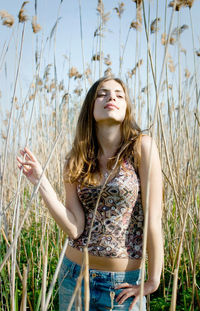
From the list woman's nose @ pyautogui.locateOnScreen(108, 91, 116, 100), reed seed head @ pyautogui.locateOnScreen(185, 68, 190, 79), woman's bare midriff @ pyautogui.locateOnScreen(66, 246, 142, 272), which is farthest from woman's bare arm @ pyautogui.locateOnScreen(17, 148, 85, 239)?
reed seed head @ pyautogui.locateOnScreen(185, 68, 190, 79)

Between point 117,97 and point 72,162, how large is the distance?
0.29 metres

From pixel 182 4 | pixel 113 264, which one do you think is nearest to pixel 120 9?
pixel 182 4

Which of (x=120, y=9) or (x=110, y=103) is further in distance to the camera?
(x=120, y=9)

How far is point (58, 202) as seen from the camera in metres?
1.00

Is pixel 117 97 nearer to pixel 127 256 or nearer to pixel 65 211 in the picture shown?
pixel 65 211

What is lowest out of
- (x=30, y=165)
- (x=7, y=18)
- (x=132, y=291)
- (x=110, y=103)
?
(x=132, y=291)

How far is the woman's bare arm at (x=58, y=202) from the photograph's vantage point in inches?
35.0

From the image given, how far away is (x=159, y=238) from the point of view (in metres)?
0.95

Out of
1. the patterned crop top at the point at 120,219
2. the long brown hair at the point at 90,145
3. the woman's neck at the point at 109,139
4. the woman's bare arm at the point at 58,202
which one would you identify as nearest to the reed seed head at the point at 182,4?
the long brown hair at the point at 90,145

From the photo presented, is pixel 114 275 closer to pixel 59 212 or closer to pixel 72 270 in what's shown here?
pixel 72 270

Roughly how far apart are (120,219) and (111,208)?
0.15ft

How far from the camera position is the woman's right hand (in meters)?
0.87

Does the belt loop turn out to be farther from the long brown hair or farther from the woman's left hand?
the long brown hair

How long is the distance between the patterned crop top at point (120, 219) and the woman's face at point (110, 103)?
16 cm
